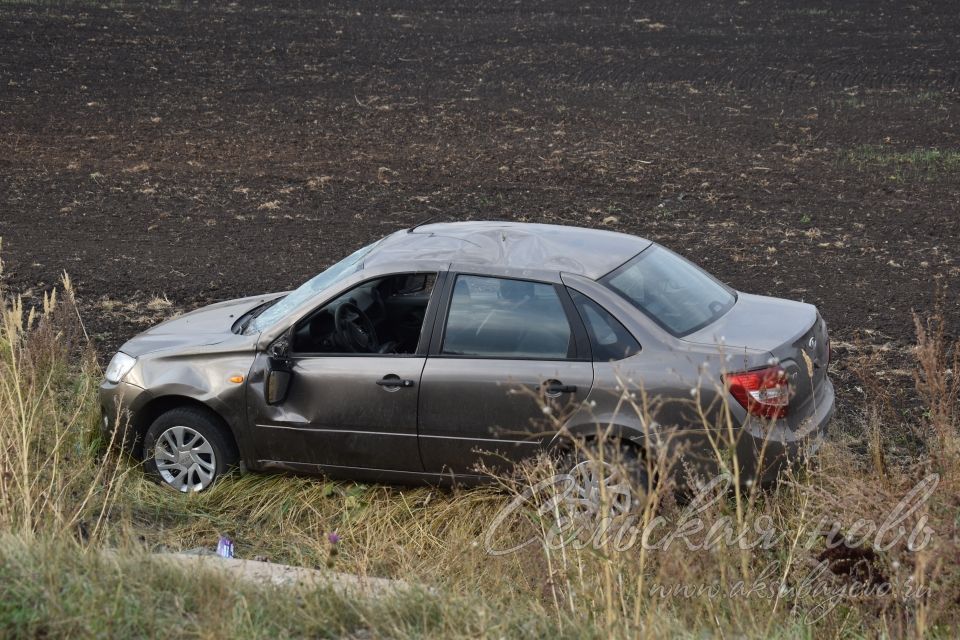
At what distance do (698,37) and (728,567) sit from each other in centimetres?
2455

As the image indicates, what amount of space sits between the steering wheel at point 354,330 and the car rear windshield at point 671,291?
1590 mm

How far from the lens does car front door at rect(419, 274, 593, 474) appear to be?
6016mm

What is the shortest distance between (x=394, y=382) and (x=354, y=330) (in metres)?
0.71

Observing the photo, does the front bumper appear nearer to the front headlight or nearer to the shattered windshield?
the front headlight

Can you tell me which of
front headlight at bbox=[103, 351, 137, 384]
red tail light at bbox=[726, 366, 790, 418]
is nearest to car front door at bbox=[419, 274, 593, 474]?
red tail light at bbox=[726, 366, 790, 418]

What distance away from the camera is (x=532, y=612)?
446cm

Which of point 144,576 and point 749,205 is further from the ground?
point 144,576

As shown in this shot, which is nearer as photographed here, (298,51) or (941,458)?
(941,458)

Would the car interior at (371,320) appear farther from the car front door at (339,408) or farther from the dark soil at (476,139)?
the dark soil at (476,139)

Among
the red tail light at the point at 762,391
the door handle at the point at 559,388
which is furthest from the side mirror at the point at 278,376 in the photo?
the red tail light at the point at 762,391

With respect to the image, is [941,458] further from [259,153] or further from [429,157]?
[259,153]

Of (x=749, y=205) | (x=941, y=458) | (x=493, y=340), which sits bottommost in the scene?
(x=749, y=205)

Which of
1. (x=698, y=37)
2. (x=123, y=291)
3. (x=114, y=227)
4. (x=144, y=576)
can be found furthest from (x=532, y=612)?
(x=698, y=37)

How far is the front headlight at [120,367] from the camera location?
271 inches
